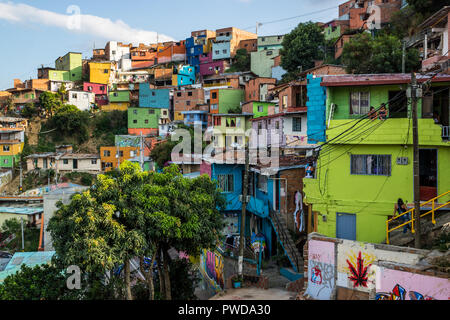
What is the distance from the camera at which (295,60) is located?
162 ft

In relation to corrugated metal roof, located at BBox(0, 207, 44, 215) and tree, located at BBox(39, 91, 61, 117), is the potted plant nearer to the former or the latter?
corrugated metal roof, located at BBox(0, 207, 44, 215)

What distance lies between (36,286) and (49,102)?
54.8 meters

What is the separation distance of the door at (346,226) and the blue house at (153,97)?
47839mm

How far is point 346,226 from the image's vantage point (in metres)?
15.7

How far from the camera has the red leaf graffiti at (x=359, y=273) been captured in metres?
11.3

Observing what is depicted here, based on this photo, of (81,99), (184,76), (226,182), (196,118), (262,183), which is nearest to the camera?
(262,183)

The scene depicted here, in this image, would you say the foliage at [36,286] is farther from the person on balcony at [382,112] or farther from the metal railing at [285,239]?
the person on balcony at [382,112]

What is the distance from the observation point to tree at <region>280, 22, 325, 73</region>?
48.4m

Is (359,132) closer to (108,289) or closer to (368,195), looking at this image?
(368,195)

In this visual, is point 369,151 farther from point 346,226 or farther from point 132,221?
point 132,221

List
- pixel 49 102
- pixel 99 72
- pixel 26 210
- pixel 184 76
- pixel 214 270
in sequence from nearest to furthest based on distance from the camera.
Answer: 1. pixel 214 270
2. pixel 26 210
3. pixel 49 102
4. pixel 184 76
5. pixel 99 72

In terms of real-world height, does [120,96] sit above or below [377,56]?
above

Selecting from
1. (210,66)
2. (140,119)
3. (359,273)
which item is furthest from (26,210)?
(210,66)

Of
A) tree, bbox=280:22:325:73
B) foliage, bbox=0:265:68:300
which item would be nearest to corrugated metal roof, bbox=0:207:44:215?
foliage, bbox=0:265:68:300
